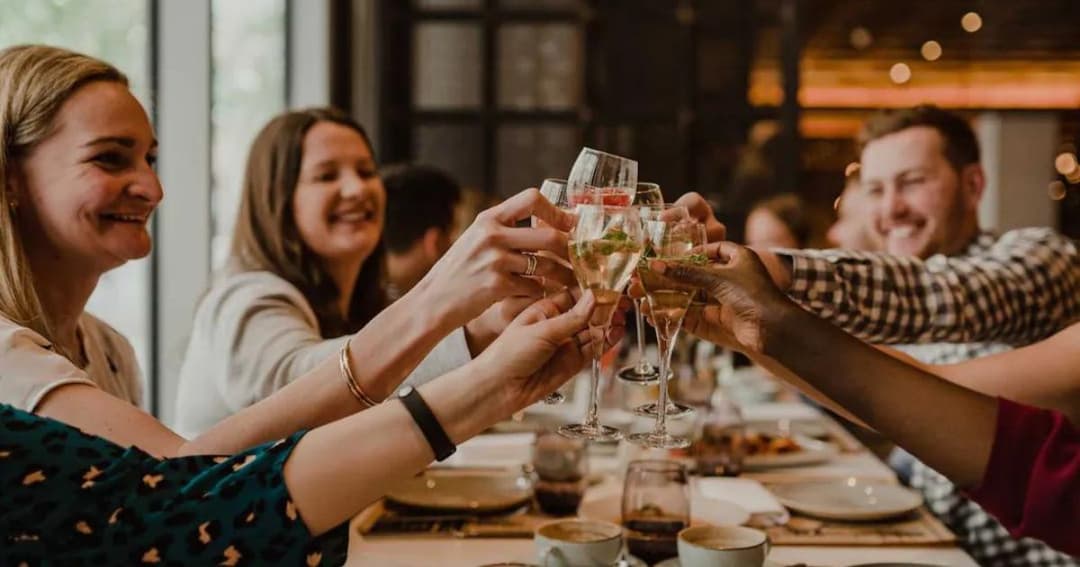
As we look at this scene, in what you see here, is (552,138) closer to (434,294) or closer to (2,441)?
(434,294)

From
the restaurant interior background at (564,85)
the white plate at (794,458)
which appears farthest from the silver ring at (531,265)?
the restaurant interior background at (564,85)

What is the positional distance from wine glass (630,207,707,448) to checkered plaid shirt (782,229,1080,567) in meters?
0.56

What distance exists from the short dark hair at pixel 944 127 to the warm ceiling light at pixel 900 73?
3892mm

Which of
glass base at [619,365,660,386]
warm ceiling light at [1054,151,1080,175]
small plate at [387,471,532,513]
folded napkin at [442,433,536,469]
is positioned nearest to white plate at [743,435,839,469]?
folded napkin at [442,433,536,469]

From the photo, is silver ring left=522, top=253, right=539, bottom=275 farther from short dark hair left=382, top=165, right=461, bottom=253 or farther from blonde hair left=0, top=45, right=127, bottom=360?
short dark hair left=382, top=165, right=461, bottom=253

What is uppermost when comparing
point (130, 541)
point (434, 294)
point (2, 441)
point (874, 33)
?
point (874, 33)

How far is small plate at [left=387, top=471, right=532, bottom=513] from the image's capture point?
78.9 inches

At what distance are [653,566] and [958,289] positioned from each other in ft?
3.35

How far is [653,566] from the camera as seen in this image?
1675 mm

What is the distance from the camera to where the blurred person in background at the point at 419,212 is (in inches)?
147

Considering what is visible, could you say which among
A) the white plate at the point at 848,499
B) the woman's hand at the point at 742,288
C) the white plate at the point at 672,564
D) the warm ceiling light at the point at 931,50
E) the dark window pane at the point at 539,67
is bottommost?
the white plate at the point at 848,499

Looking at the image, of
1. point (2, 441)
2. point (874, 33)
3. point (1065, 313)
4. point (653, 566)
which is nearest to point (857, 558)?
point (653, 566)

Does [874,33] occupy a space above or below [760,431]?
above

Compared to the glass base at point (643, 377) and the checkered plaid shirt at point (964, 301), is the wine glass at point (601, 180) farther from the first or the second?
the checkered plaid shirt at point (964, 301)
